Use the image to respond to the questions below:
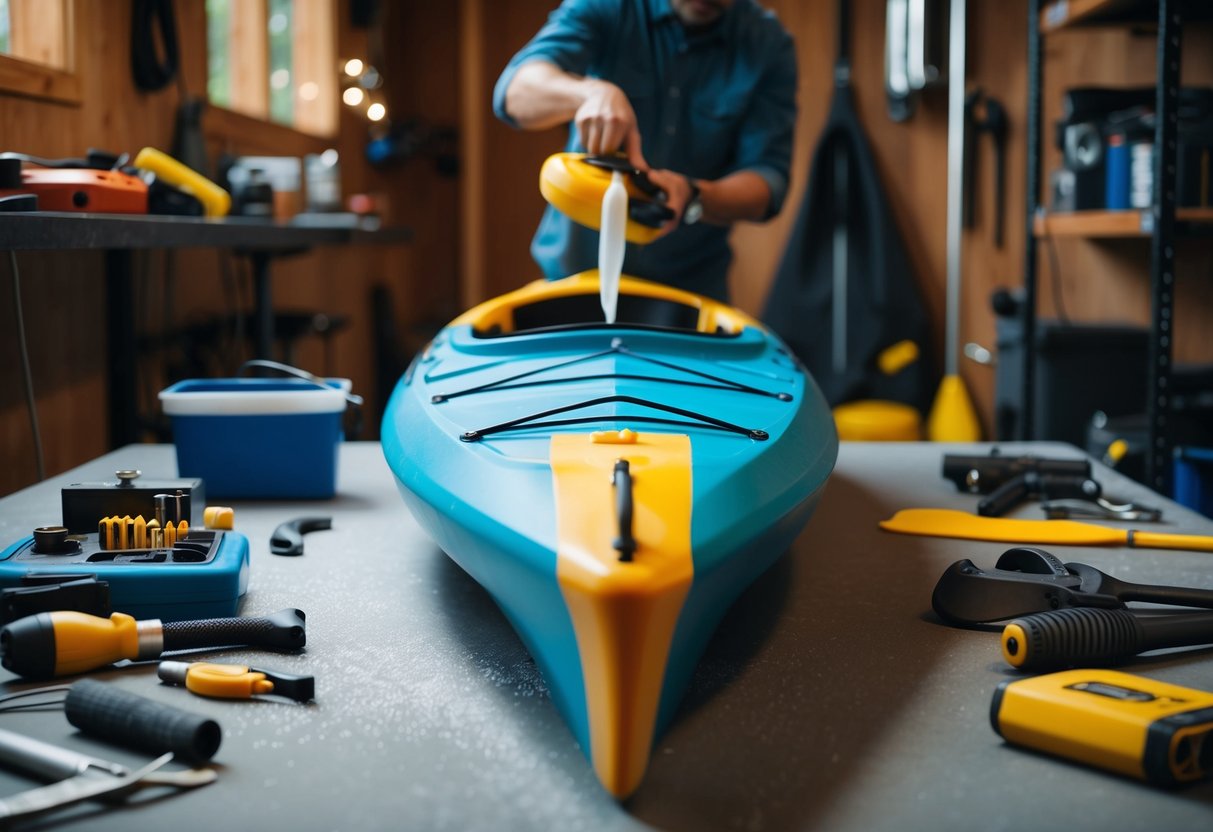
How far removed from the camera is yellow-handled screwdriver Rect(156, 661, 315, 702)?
0.97m

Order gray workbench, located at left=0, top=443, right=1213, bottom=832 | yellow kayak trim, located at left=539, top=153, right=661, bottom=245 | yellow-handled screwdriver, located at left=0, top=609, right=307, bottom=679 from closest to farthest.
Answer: gray workbench, located at left=0, top=443, right=1213, bottom=832 < yellow-handled screwdriver, located at left=0, top=609, right=307, bottom=679 < yellow kayak trim, located at left=539, top=153, right=661, bottom=245

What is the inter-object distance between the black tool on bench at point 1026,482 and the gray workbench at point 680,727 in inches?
8.1

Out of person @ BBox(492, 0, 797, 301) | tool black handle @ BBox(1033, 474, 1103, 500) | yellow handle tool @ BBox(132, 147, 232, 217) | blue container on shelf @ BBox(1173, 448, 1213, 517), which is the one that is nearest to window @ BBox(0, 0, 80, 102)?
yellow handle tool @ BBox(132, 147, 232, 217)

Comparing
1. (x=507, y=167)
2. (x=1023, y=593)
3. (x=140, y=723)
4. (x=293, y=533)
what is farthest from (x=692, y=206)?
(x=507, y=167)

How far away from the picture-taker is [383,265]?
5309 millimetres

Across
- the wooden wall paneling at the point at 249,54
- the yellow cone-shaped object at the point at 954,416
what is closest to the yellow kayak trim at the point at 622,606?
the yellow cone-shaped object at the point at 954,416

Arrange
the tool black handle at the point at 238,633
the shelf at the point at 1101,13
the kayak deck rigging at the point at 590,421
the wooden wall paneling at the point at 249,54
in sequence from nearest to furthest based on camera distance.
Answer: the tool black handle at the point at 238,633 → the kayak deck rigging at the point at 590,421 → the shelf at the point at 1101,13 → the wooden wall paneling at the point at 249,54

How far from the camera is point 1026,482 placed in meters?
1.75

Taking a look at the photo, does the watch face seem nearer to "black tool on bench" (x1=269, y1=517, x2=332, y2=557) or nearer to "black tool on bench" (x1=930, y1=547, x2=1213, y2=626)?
"black tool on bench" (x1=269, y1=517, x2=332, y2=557)

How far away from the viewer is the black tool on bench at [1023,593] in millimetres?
1151

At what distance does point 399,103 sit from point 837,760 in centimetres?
499

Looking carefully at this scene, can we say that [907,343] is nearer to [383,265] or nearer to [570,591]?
[383,265]

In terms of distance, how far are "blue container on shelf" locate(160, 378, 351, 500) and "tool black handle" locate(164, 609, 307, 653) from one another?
2.05 feet

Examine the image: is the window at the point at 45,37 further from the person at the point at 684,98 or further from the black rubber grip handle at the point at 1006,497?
the black rubber grip handle at the point at 1006,497
